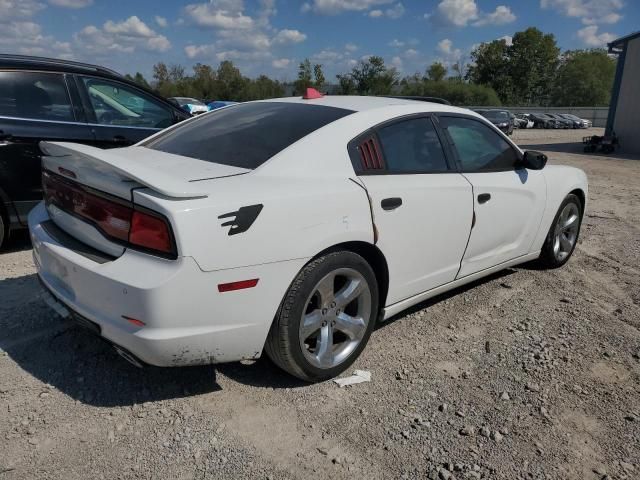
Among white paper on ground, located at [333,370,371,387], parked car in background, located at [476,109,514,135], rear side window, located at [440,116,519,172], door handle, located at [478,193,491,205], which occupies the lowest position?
parked car in background, located at [476,109,514,135]

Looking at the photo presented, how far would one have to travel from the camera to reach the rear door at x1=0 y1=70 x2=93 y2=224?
4.56m

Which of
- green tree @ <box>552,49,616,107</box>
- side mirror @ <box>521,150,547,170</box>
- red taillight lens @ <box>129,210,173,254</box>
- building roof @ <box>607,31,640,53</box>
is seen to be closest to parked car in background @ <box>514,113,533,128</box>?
building roof @ <box>607,31,640,53</box>

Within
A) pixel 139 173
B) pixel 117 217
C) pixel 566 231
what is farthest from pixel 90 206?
pixel 566 231

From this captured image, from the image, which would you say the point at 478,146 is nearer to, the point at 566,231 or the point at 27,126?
the point at 566,231

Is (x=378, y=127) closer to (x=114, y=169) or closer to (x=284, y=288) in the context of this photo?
(x=284, y=288)

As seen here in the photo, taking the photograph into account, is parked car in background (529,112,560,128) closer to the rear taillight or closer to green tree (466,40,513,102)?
green tree (466,40,513,102)

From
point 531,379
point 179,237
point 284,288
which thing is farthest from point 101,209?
point 531,379

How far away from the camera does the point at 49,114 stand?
4855 mm

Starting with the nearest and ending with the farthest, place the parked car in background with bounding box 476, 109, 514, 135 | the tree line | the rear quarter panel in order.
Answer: the rear quarter panel
the parked car in background with bounding box 476, 109, 514, 135
the tree line

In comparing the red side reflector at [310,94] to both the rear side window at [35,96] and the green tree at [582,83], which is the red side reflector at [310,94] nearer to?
the rear side window at [35,96]

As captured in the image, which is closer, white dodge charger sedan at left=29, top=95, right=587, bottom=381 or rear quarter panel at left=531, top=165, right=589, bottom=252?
white dodge charger sedan at left=29, top=95, right=587, bottom=381

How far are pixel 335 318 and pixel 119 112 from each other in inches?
145

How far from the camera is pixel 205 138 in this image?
3.27 m

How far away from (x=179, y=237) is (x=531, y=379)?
2160 mm
